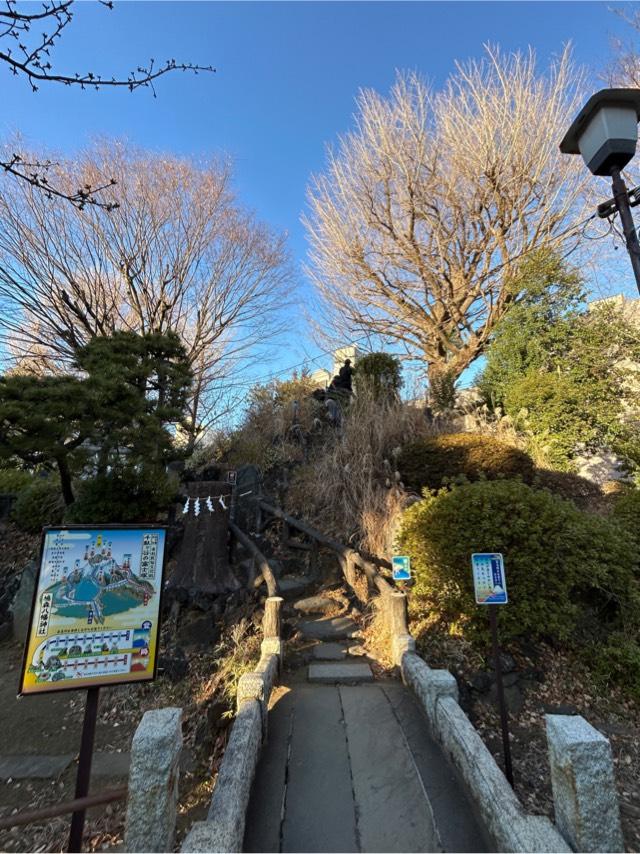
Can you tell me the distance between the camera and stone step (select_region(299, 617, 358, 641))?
4.14 metres

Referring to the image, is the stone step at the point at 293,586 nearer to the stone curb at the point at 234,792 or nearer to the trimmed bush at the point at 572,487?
the stone curb at the point at 234,792

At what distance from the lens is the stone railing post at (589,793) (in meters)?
1.61

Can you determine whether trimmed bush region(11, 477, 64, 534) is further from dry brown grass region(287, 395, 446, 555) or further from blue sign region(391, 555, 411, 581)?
blue sign region(391, 555, 411, 581)

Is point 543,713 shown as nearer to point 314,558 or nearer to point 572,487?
point 314,558

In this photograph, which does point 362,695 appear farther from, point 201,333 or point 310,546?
point 201,333

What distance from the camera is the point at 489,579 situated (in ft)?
8.41

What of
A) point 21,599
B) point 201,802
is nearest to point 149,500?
point 21,599

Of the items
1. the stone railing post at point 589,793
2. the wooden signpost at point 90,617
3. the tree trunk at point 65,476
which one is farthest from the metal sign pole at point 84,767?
the tree trunk at point 65,476

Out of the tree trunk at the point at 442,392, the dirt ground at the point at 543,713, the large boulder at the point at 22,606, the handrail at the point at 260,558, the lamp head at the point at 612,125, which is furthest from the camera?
the tree trunk at the point at 442,392

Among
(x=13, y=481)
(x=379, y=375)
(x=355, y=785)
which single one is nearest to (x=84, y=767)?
(x=355, y=785)

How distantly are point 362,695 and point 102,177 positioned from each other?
450 inches

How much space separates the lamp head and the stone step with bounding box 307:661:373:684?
4.47 meters

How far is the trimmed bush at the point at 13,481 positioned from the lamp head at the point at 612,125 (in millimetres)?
11104

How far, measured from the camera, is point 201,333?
1102cm
